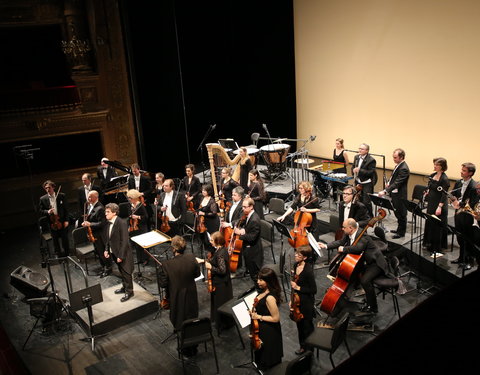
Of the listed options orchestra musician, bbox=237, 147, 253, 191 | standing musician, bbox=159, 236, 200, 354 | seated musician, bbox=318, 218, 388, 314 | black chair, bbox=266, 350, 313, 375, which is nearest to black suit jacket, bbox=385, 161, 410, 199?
seated musician, bbox=318, 218, 388, 314

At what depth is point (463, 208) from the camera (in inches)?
274

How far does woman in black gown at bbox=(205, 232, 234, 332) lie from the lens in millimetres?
6164

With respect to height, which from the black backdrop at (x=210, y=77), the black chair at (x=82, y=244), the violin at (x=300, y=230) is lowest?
the black chair at (x=82, y=244)

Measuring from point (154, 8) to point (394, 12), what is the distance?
6383 millimetres

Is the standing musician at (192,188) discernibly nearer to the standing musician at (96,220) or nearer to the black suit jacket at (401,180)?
the standing musician at (96,220)

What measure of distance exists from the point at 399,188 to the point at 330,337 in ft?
12.3

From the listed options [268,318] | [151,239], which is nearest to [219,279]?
[268,318]

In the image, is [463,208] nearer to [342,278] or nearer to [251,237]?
[342,278]

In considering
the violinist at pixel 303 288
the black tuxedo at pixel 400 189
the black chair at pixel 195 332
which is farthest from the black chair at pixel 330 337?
the black tuxedo at pixel 400 189

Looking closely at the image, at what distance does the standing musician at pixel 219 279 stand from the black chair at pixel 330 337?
1.39m

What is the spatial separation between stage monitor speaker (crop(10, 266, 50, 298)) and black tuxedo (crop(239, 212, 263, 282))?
122 inches

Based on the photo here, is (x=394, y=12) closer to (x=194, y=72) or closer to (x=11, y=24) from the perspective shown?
(x=194, y=72)

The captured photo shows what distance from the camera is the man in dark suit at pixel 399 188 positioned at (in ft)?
26.8

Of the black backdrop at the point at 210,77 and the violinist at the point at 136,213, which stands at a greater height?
the black backdrop at the point at 210,77
